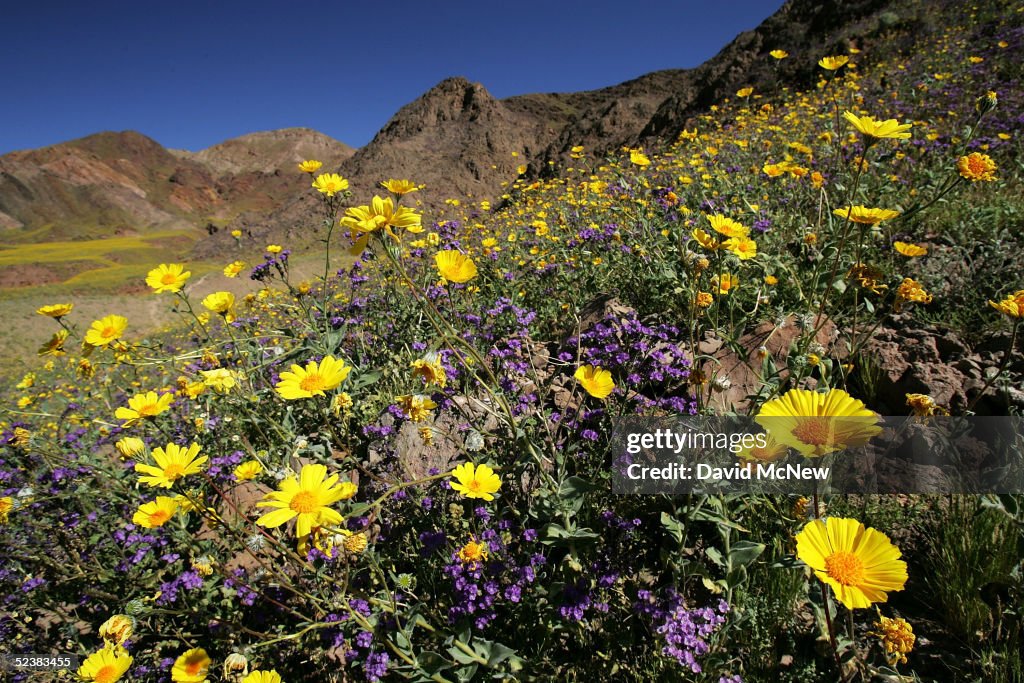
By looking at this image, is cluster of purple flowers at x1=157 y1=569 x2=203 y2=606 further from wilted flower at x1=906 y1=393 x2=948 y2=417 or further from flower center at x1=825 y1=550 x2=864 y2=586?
wilted flower at x1=906 y1=393 x2=948 y2=417

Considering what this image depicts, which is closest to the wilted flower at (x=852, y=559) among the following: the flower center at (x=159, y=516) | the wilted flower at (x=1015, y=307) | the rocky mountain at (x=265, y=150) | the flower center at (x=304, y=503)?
the wilted flower at (x=1015, y=307)

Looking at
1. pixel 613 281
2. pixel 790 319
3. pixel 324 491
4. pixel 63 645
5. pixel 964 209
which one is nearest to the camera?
pixel 324 491

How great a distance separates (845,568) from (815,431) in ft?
1.07

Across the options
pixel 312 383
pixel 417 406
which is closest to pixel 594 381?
pixel 417 406

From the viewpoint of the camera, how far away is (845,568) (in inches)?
42.4

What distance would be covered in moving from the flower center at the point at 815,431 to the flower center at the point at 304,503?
1.34 m

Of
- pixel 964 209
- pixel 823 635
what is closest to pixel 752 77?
pixel 964 209

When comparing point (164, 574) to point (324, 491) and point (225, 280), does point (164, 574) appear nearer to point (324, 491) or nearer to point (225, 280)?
point (324, 491)

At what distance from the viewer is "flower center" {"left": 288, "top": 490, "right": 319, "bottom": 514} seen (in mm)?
1314

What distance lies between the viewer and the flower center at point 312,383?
5.66ft

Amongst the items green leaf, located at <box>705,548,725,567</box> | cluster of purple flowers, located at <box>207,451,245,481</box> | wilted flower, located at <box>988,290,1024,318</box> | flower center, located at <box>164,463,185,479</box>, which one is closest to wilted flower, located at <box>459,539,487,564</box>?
green leaf, located at <box>705,548,725,567</box>

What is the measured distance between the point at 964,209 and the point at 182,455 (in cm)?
494

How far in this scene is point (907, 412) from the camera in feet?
7.80

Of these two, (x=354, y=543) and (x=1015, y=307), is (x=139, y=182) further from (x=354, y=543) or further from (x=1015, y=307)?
(x=1015, y=307)
